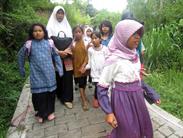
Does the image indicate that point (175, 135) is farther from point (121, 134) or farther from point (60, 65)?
point (60, 65)

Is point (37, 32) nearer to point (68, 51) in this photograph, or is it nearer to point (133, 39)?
point (68, 51)

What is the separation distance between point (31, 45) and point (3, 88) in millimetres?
2224

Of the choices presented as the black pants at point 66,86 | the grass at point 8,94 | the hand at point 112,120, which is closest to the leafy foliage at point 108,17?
the grass at point 8,94

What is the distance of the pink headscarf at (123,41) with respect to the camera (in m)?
2.83

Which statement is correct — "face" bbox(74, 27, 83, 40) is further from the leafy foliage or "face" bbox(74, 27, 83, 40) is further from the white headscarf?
the leafy foliage

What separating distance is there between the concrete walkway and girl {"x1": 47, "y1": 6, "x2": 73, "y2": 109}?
0.26m

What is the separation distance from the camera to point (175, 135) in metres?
4.07

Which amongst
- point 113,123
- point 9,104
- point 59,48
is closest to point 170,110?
point 59,48

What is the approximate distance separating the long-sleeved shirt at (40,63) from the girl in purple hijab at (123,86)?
5.83 feet

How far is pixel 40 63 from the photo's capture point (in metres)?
4.55

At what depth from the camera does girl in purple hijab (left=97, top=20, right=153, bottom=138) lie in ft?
9.48

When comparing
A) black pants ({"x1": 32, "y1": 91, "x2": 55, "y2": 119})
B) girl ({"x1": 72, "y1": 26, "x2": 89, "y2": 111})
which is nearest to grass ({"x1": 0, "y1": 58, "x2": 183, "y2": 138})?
black pants ({"x1": 32, "y1": 91, "x2": 55, "y2": 119})

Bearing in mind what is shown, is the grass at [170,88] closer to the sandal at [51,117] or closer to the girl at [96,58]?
the girl at [96,58]

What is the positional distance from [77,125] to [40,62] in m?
1.14
